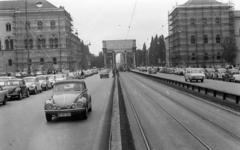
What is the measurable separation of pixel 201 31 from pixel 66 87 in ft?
221

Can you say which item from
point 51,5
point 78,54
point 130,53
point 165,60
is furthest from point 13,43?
point 130,53

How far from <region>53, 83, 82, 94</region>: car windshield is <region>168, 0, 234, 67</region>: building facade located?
64.6 m

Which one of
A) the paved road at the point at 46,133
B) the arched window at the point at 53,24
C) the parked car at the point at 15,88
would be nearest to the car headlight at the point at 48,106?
the paved road at the point at 46,133

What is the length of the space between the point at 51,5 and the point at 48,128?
76555 mm

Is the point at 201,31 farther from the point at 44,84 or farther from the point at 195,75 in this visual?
the point at 44,84

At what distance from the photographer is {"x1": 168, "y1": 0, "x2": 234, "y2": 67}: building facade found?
247ft

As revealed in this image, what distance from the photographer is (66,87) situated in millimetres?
13000

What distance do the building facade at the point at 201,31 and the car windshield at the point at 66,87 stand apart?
2545 inches

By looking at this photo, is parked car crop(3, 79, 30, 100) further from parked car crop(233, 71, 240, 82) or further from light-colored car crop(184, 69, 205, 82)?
parked car crop(233, 71, 240, 82)

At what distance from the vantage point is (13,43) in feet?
263

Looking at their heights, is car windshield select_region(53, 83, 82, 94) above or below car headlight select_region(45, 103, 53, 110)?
above

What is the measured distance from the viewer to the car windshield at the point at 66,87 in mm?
12930

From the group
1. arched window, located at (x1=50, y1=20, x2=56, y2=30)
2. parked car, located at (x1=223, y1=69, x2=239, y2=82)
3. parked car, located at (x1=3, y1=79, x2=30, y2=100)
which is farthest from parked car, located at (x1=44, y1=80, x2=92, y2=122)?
arched window, located at (x1=50, y1=20, x2=56, y2=30)

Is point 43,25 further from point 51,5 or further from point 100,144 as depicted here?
point 100,144
